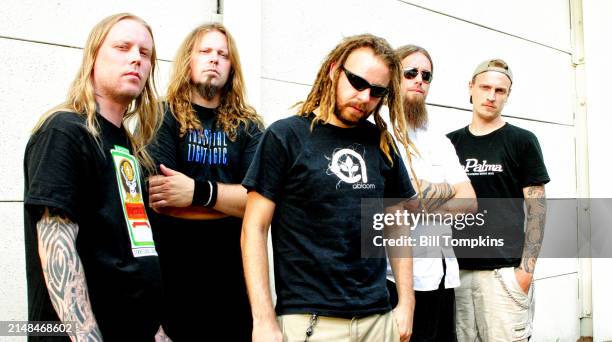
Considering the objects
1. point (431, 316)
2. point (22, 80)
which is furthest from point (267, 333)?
point (22, 80)

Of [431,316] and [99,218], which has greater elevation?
[99,218]

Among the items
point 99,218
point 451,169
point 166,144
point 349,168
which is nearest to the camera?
point 99,218

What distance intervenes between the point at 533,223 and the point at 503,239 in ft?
0.65

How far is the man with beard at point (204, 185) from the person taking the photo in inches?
89.5

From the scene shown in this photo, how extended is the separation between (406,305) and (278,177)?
29.9 inches

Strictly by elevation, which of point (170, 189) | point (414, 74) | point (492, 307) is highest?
point (414, 74)

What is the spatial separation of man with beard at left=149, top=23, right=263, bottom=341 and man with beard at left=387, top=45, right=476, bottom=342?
2.45ft

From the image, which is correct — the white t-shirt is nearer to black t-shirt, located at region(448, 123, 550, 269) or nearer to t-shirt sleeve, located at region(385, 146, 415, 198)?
t-shirt sleeve, located at region(385, 146, 415, 198)

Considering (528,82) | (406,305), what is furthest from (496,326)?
(528,82)

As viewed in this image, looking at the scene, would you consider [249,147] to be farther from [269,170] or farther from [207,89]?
[269,170]

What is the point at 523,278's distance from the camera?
331cm

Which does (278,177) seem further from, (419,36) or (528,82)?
(528,82)

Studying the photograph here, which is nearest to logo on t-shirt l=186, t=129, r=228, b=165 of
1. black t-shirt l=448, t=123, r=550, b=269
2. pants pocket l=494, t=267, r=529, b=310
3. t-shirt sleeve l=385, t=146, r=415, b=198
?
t-shirt sleeve l=385, t=146, r=415, b=198

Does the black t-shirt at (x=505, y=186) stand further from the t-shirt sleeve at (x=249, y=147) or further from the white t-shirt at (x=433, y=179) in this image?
the t-shirt sleeve at (x=249, y=147)
